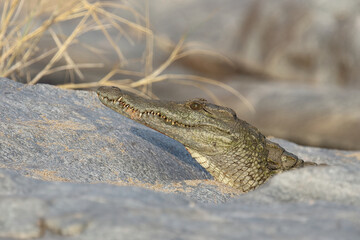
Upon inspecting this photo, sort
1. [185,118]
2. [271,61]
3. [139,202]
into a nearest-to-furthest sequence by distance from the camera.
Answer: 1. [139,202]
2. [185,118]
3. [271,61]

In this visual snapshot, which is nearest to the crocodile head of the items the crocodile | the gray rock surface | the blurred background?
the crocodile

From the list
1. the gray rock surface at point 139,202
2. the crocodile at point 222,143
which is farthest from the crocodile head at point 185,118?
the gray rock surface at point 139,202

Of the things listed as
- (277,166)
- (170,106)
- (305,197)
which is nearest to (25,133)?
(170,106)

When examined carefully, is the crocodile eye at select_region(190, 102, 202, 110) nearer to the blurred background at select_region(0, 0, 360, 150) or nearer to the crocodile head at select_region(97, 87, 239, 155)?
the crocodile head at select_region(97, 87, 239, 155)

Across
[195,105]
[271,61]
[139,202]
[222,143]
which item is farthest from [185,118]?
[271,61]

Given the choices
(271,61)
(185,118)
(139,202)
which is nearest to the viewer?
(139,202)

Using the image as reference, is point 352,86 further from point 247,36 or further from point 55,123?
point 55,123

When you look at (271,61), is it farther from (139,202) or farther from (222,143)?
(139,202)
